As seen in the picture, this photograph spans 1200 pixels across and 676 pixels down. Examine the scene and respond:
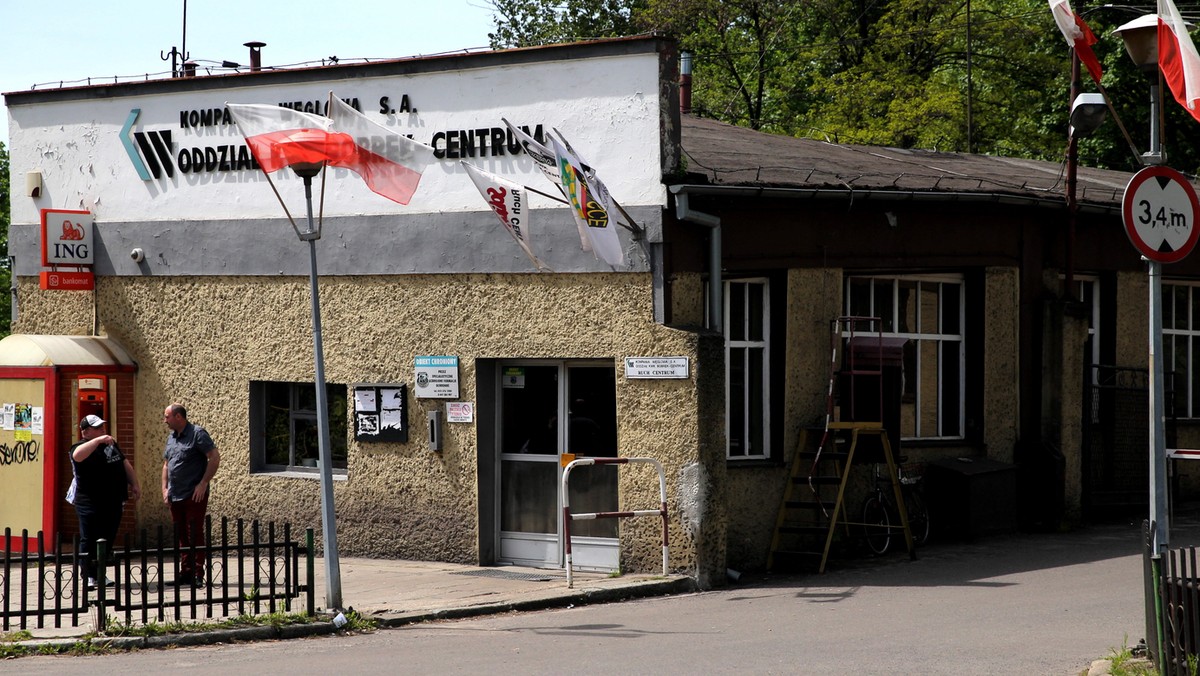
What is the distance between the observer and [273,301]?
14.3 meters

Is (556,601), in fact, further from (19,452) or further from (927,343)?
(19,452)

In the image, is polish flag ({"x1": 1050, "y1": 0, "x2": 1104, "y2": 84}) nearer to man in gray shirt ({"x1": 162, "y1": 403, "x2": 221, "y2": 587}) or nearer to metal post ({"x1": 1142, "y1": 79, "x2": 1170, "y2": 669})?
metal post ({"x1": 1142, "y1": 79, "x2": 1170, "y2": 669})

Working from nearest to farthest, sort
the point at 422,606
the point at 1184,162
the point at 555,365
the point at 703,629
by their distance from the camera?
the point at 703,629 → the point at 422,606 → the point at 555,365 → the point at 1184,162

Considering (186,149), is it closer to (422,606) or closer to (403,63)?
(403,63)

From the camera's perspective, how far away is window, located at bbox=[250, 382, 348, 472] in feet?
47.4

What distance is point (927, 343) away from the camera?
15.2 meters

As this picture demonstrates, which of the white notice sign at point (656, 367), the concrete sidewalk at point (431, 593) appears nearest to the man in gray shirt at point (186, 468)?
the concrete sidewalk at point (431, 593)

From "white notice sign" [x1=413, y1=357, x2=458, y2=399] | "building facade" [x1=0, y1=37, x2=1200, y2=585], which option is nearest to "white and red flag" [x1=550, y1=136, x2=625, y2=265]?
"building facade" [x1=0, y1=37, x2=1200, y2=585]

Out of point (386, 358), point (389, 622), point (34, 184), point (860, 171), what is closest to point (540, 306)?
point (386, 358)

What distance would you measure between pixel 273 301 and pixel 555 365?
10.6 ft

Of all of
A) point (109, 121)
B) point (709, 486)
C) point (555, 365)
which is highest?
point (109, 121)

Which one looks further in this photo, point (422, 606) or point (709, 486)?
point (709, 486)

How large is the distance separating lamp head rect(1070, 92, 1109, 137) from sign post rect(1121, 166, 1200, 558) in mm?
4410

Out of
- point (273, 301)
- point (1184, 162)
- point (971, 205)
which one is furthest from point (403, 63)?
point (1184, 162)
